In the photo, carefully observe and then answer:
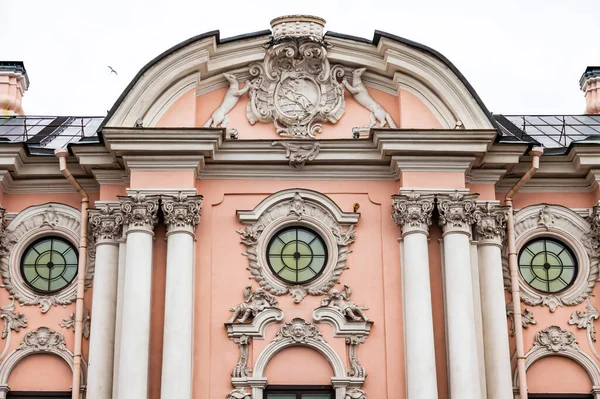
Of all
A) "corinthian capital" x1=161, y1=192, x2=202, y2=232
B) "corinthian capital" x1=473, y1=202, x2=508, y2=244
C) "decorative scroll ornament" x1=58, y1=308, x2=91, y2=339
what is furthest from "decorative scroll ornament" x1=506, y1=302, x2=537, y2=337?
"decorative scroll ornament" x1=58, y1=308, x2=91, y2=339

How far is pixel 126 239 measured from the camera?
17.0 m

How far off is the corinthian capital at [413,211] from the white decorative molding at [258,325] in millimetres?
2151

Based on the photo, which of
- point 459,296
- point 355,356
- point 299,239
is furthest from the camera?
point 299,239

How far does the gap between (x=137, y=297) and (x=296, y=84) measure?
4.03 metres

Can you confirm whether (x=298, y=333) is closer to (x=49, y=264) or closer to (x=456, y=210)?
(x=456, y=210)

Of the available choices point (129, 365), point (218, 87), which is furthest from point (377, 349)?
point (218, 87)

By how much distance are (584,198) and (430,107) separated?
9.09 ft

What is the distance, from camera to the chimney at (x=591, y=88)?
2243 centimetres

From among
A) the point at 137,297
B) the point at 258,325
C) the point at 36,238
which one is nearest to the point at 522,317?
the point at 258,325

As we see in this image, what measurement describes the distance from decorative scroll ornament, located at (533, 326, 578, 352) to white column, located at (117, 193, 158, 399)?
557 cm

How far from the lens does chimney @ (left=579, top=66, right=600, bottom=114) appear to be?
22.4 metres

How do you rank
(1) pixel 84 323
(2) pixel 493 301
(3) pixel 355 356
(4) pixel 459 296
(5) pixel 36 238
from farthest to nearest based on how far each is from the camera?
(5) pixel 36 238 < (1) pixel 84 323 < (2) pixel 493 301 < (3) pixel 355 356 < (4) pixel 459 296

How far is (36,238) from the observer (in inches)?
704

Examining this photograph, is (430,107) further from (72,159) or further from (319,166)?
(72,159)
